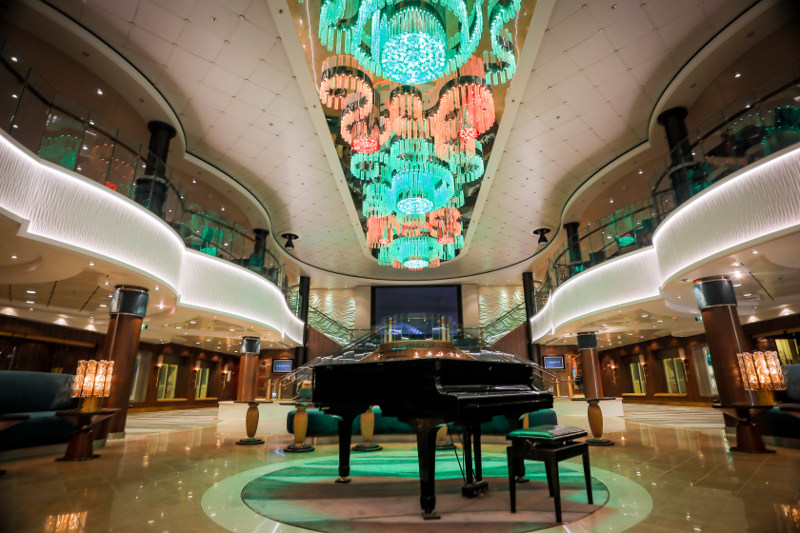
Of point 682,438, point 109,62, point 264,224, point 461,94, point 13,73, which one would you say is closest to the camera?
point 13,73

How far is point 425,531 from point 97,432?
666cm

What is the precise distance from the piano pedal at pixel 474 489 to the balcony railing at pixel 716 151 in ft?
18.3

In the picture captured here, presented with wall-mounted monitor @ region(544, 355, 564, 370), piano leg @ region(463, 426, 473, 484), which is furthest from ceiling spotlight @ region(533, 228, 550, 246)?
piano leg @ region(463, 426, 473, 484)

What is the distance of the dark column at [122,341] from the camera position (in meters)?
7.27

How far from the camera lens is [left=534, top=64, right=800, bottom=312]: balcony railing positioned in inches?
205

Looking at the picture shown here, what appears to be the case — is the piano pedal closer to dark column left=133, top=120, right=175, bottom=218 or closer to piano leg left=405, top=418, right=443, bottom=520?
piano leg left=405, top=418, right=443, bottom=520

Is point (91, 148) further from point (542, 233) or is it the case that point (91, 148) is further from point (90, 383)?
point (542, 233)

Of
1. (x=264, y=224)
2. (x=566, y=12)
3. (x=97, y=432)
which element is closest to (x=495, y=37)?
(x=566, y=12)

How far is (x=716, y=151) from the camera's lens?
20.6 feet

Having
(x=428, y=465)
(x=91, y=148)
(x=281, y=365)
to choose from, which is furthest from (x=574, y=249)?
(x=281, y=365)

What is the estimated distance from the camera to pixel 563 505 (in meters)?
3.02

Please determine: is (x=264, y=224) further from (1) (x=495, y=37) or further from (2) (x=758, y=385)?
(2) (x=758, y=385)

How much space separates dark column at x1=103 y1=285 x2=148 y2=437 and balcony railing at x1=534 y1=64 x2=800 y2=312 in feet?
32.3

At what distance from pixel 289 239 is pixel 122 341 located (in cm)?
874
